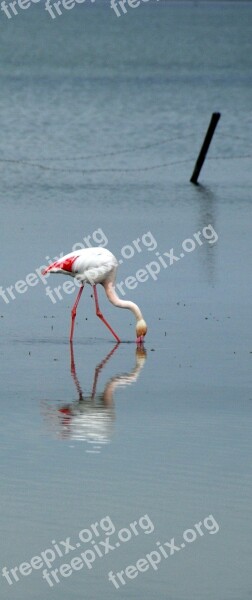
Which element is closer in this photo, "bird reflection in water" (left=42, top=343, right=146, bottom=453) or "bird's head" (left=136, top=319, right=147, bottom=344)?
"bird reflection in water" (left=42, top=343, right=146, bottom=453)

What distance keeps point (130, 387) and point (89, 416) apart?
4.79ft

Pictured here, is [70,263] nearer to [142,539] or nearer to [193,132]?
[142,539]

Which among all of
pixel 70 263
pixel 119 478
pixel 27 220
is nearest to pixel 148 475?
pixel 119 478

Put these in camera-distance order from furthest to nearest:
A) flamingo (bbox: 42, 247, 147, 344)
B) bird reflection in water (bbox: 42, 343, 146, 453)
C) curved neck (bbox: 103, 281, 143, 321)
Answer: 1. flamingo (bbox: 42, 247, 147, 344)
2. curved neck (bbox: 103, 281, 143, 321)
3. bird reflection in water (bbox: 42, 343, 146, 453)

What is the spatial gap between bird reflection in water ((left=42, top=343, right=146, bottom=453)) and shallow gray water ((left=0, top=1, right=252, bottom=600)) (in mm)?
18

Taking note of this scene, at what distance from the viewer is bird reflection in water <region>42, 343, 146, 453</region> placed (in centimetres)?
1434

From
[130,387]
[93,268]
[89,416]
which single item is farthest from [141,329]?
[89,416]

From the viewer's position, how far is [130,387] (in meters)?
16.5

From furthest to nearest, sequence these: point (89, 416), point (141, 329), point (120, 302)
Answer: point (120, 302) < point (141, 329) < point (89, 416)

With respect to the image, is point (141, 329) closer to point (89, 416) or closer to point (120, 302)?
point (120, 302)

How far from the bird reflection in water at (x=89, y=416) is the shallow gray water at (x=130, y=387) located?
18 millimetres

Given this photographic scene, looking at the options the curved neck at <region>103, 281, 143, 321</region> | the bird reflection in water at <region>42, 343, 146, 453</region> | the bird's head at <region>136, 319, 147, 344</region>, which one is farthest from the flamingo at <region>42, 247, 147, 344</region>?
the bird reflection in water at <region>42, 343, 146, 453</region>

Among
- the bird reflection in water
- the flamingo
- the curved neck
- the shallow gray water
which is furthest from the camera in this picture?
the flamingo

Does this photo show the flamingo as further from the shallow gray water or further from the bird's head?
the bird's head
